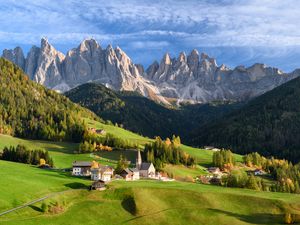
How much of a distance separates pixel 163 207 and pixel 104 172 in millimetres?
32008

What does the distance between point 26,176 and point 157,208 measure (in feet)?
136

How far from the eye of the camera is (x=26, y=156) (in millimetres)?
173750

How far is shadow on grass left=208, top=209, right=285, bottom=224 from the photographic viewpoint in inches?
3989

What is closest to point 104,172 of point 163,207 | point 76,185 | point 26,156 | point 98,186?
point 76,185

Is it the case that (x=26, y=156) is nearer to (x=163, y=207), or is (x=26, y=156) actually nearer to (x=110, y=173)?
(x=110, y=173)

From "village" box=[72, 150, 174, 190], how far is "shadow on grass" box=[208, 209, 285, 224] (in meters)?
34.2

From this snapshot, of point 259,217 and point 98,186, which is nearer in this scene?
point 259,217

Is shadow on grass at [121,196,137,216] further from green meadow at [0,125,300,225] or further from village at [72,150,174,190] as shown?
village at [72,150,174,190]

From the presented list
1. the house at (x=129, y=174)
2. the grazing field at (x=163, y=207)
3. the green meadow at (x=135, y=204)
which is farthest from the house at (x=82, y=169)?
the grazing field at (x=163, y=207)

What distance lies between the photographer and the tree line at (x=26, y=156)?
17050cm

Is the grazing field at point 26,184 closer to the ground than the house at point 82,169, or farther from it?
closer to the ground

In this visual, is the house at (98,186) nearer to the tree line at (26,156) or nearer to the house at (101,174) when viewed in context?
the house at (101,174)

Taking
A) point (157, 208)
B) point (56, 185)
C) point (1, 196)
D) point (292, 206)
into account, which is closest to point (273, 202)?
point (292, 206)

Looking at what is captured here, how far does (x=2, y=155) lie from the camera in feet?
585
